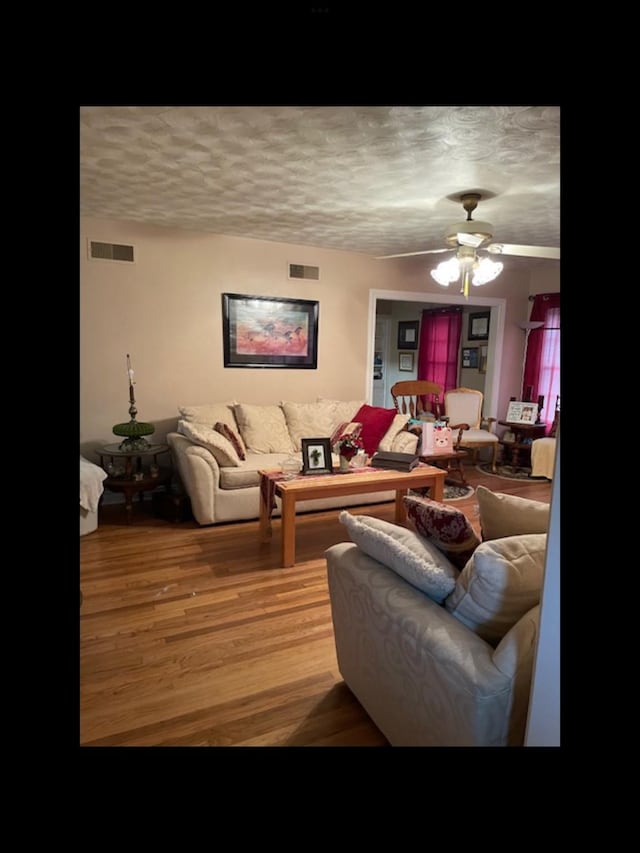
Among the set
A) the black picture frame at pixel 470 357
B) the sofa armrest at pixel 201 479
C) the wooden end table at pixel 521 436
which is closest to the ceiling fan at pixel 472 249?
the sofa armrest at pixel 201 479

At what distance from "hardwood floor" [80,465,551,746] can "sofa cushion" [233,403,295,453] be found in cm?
96

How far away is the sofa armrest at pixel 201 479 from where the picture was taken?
3520 mm

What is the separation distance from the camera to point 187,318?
4.35 m

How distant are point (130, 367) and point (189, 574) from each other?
212 cm

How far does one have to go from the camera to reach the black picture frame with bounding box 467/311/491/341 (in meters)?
6.45

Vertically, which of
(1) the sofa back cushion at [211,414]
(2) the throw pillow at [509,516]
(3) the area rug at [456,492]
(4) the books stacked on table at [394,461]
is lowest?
(3) the area rug at [456,492]

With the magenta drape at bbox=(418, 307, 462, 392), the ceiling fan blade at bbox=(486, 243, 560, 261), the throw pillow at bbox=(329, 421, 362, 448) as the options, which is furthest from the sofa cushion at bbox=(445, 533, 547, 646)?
the magenta drape at bbox=(418, 307, 462, 392)

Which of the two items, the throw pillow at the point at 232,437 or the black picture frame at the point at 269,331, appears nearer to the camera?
the throw pillow at the point at 232,437

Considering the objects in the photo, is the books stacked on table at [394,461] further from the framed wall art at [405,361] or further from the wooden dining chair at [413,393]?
the framed wall art at [405,361]

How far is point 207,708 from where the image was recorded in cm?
179

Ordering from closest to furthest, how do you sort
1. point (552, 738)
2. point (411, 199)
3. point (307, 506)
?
1. point (552, 738)
2. point (411, 199)
3. point (307, 506)

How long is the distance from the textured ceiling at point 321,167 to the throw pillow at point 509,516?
63.7 inches
